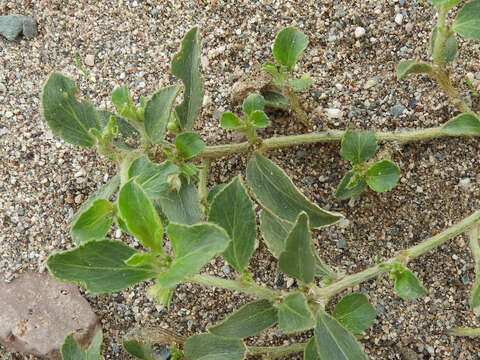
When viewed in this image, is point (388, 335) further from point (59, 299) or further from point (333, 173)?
point (59, 299)

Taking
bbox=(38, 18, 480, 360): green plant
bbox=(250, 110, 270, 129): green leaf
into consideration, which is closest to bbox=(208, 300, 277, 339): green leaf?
bbox=(38, 18, 480, 360): green plant

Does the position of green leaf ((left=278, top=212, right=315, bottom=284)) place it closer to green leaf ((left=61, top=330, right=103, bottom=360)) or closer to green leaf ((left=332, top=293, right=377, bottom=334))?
green leaf ((left=332, top=293, right=377, bottom=334))

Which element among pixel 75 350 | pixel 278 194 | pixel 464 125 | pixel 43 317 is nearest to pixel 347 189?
pixel 278 194

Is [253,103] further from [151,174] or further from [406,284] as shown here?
[406,284]

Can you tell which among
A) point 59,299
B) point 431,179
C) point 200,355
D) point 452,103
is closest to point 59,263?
point 200,355

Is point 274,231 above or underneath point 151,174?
underneath

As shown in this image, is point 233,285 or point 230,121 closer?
point 233,285
